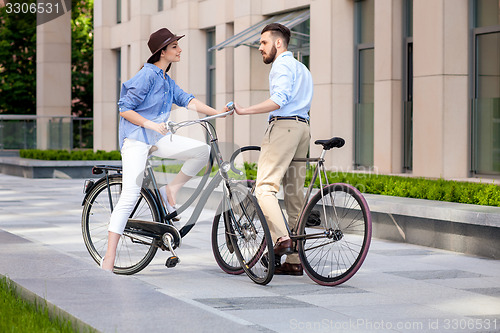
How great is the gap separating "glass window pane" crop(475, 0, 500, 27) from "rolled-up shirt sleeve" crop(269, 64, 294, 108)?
8.65 m

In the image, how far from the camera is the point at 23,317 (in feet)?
16.3

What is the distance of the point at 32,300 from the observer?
539cm

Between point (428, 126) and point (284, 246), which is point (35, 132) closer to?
point (428, 126)

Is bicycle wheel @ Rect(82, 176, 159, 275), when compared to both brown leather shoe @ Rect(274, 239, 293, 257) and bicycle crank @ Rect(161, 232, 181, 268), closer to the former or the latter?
bicycle crank @ Rect(161, 232, 181, 268)

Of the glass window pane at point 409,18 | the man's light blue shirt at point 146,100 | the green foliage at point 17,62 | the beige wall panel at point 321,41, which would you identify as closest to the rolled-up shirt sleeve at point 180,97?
the man's light blue shirt at point 146,100

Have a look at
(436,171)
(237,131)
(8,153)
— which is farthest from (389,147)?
(8,153)

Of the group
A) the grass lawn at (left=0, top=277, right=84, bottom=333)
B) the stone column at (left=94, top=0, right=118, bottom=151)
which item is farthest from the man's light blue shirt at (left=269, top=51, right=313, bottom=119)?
the stone column at (left=94, top=0, right=118, bottom=151)

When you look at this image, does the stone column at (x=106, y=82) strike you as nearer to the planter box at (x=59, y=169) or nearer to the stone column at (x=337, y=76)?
the planter box at (x=59, y=169)

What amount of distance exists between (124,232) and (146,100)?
3.57ft

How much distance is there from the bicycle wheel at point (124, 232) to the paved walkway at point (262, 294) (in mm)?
177

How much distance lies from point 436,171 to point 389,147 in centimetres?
170

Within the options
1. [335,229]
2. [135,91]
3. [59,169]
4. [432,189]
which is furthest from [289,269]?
[59,169]

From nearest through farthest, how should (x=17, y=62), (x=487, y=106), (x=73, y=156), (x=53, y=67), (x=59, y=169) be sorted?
(x=487, y=106)
(x=59, y=169)
(x=73, y=156)
(x=53, y=67)
(x=17, y=62)

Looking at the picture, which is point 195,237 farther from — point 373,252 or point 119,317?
point 119,317
